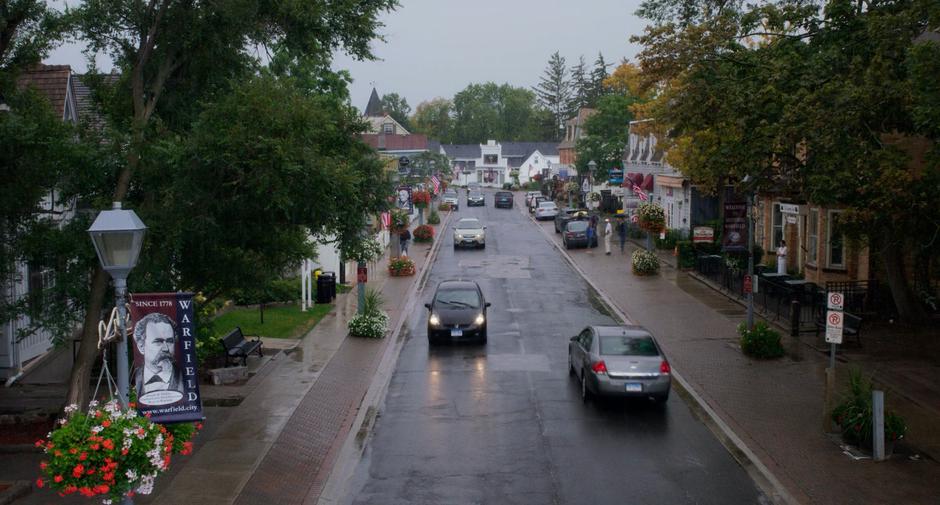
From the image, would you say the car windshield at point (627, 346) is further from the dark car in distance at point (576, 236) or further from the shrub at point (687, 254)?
the dark car in distance at point (576, 236)

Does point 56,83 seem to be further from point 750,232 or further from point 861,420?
point 861,420

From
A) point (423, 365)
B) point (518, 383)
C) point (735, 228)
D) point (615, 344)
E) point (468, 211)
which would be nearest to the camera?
point (615, 344)

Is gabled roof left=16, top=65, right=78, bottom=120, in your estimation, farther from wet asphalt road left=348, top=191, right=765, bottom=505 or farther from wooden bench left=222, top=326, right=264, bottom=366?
wet asphalt road left=348, top=191, right=765, bottom=505

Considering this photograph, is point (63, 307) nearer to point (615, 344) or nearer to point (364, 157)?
point (364, 157)

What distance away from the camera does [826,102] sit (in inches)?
737

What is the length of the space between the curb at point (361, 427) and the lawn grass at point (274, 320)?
8.51ft

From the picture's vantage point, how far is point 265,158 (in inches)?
515

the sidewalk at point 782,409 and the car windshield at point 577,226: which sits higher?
the car windshield at point 577,226

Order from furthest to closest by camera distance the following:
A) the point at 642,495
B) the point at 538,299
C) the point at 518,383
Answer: the point at 538,299 → the point at 518,383 → the point at 642,495

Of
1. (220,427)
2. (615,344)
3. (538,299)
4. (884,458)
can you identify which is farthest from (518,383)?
(538,299)

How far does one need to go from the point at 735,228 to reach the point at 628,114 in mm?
42282

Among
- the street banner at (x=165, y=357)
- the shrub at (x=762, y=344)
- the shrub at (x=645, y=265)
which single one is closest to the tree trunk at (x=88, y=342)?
the street banner at (x=165, y=357)

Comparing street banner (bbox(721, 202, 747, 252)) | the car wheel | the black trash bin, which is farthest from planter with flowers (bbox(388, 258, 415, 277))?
the car wheel

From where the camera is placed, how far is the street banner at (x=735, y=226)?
1008 inches
